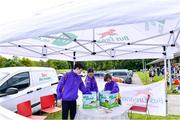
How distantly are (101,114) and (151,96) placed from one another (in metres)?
4.21

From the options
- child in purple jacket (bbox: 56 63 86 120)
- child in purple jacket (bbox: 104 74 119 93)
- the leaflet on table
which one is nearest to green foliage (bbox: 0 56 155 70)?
child in purple jacket (bbox: 104 74 119 93)

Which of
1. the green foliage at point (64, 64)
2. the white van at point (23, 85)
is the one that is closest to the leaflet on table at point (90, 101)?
the white van at point (23, 85)

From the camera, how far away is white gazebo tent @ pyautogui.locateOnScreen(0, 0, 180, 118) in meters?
4.28

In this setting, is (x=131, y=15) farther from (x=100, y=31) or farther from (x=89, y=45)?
(x=89, y=45)

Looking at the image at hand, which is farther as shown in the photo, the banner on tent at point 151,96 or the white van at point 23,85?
the banner on tent at point 151,96

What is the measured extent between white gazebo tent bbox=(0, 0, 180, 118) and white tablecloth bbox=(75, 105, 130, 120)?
173cm

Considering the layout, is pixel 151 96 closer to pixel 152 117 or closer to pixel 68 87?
pixel 152 117

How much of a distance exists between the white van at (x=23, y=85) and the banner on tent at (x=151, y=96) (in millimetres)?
2945

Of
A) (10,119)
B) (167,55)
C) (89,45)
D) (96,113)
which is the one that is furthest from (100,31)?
(10,119)

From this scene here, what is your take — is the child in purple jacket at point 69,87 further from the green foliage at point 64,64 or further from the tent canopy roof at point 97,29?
the green foliage at point 64,64

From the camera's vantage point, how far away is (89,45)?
10305 mm

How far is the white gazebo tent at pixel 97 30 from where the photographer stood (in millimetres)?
4281

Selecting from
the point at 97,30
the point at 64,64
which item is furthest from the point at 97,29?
the point at 64,64

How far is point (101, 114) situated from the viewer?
20.5ft
